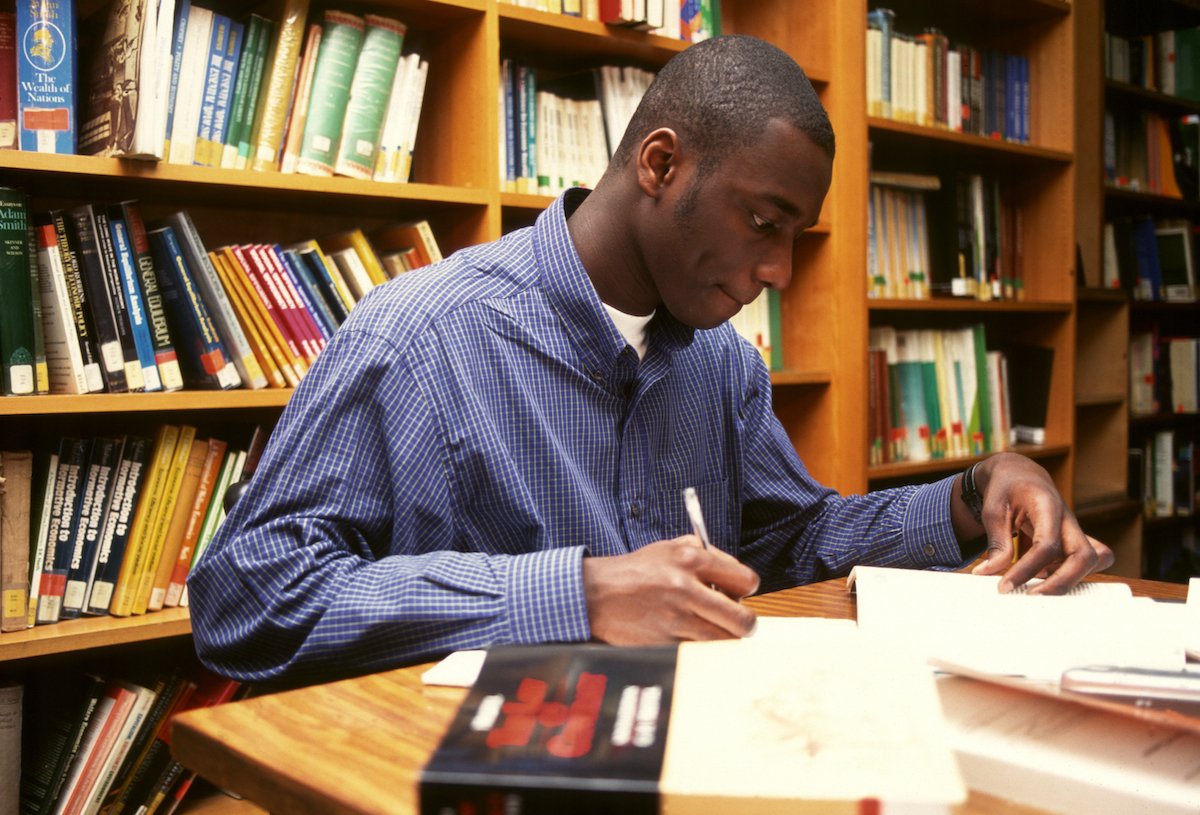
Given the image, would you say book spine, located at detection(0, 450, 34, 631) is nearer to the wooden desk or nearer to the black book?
the wooden desk

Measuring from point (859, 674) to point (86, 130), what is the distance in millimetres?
1481

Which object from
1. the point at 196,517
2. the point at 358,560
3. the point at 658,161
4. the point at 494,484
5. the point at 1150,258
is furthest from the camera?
the point at 1150,258

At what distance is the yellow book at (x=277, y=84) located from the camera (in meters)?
1.63

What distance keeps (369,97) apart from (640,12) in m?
0.58

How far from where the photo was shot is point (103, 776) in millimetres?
1537

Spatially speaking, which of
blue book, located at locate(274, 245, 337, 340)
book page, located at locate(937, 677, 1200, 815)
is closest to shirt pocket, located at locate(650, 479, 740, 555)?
book page, located at locate(937, 677, 1200, 815)

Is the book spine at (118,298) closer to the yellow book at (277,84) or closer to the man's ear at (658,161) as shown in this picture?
the yellow book at (277,84)

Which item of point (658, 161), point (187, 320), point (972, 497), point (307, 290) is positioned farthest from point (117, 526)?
point (972, 497)

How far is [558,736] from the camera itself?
1.54ft

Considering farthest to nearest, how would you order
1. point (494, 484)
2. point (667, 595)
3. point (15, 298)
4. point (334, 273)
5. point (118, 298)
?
1. point (334, 273)
2. point (118, 298)
3. point (15, 298)
4. point (494, 484)
5. point (667, 595)

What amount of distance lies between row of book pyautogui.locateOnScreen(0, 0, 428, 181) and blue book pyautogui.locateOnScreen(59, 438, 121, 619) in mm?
461

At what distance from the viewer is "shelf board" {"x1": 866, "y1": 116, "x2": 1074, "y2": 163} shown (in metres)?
2.39

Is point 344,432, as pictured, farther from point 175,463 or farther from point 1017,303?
point 1017,303

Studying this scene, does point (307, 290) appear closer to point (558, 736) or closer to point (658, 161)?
point (658, 161)
